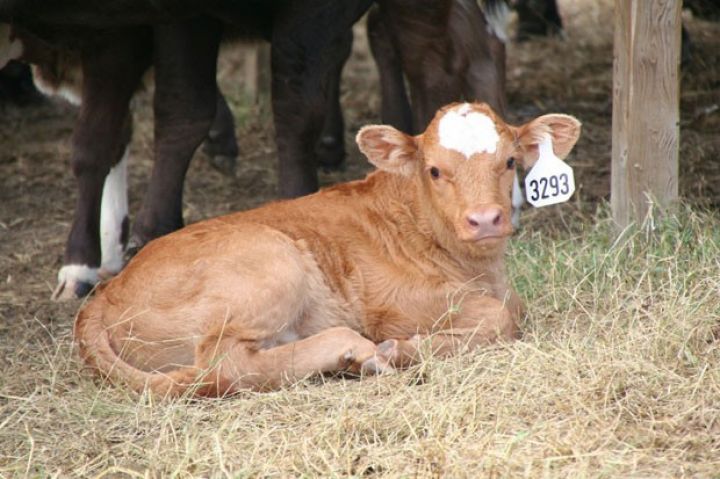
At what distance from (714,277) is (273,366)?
1627mm

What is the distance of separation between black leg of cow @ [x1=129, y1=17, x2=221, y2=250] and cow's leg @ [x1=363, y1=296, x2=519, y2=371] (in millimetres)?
2070

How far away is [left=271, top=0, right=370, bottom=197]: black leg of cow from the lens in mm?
6027

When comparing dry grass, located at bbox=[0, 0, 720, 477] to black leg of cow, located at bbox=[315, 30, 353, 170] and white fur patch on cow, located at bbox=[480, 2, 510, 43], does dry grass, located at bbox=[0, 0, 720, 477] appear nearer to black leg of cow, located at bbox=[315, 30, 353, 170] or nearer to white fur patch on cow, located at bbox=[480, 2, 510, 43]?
white fur patch on cow, located at bbox=[480, 2, 510, 43]

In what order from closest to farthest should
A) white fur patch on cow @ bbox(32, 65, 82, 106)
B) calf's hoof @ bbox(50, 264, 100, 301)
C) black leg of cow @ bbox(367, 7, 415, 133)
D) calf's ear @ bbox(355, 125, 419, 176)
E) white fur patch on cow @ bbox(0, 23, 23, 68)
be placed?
calf's ear @ bbox(355, 125, 419, 176) < calf's hoof @ bbox(50, 264, 100, 301) < white fur patch on cow @ bbox(0, 23, 23, 68) < white fur patch on cow @ bbox(32, 65, 82, 106) < black leg of cow @ bbox(367, 7, 415, 133)

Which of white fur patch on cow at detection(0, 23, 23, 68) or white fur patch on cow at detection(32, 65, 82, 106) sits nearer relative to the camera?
white fur patch on cow at detection(0, 23, 23, 68)

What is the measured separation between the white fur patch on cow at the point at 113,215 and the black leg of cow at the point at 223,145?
152 cm

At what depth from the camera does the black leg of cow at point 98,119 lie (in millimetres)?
6438

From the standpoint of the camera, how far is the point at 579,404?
411 cm

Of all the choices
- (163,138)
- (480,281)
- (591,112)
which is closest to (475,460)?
(480,281)

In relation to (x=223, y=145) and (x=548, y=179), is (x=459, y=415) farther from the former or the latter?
(x=223, y=145)

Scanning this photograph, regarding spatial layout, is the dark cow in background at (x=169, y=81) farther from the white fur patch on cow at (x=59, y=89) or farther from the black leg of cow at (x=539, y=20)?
the black leg of cow at (x=539, y=20)

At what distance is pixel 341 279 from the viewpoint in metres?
4.85

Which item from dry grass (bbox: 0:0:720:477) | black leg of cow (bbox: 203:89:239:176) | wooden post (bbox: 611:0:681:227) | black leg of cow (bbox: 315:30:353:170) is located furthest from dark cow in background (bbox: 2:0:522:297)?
black leg of cow (bbox: 315:30:353:170)

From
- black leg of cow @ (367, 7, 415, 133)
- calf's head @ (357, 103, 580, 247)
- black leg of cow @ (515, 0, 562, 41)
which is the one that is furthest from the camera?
black leg of cow @ (515, 0, 562, 41)
